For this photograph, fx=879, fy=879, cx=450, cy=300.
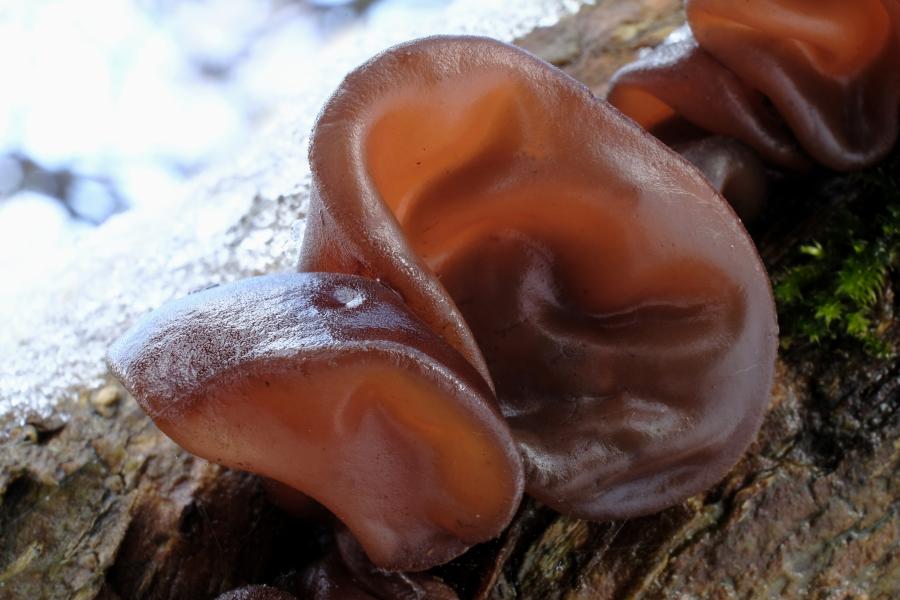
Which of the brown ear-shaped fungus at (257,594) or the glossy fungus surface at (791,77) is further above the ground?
the glossy fungus surface at (791,77)

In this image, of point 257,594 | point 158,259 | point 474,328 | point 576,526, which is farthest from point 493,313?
point 158,259

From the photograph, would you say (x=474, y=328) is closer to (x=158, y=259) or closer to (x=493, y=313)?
(x=493, y=313)

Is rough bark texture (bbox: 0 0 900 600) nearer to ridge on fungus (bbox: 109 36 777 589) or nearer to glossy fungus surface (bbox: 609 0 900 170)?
ridge on fungus (bbox: 109 36 777 589)

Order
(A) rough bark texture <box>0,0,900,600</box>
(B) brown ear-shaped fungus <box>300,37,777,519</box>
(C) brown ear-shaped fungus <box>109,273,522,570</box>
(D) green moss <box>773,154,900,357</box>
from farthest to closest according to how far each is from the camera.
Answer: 1. (D) green moss <box>773,154,900,357</box>
2. (A) rough bark texture <box>0,0,900,600</box>
3. (B) brown ear-shaped fungus <box>300,37,777,519</box>
4. (C) brown ear-shaped fungus <box>109,273,522,570</box>

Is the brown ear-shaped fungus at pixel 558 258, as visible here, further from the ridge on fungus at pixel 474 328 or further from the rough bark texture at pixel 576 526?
the rough bark texture at pixel 576 526

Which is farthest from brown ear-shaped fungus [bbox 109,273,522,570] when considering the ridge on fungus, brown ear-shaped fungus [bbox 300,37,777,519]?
brown ear-shaped fungus [bbox 300,37,777,519]

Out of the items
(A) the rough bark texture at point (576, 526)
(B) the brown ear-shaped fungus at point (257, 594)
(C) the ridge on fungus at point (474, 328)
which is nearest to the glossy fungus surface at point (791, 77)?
(A) the rough bark texture at point (576, 526)
